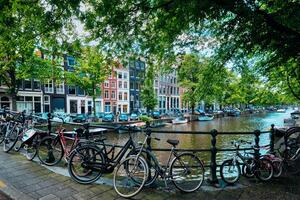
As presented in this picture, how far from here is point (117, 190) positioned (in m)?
3.68

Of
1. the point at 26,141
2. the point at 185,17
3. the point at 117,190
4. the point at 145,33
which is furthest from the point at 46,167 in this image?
the point at 185,17

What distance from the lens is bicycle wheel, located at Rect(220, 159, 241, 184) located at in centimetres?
438

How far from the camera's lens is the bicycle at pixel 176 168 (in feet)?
12.8

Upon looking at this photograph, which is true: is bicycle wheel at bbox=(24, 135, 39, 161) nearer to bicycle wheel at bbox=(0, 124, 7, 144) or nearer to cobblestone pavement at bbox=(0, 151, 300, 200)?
cobblestone pavement at bbox=(0, 151, 300, 200)

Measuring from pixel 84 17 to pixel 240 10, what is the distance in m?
3.07

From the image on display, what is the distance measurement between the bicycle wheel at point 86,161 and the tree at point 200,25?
265 centimetres

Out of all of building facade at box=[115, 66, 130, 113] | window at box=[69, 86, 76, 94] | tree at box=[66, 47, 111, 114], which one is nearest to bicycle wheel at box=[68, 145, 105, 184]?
tree at box=[66, 47, 111, 114]

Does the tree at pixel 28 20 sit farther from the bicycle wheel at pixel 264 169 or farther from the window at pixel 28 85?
the window at pixel 28 85

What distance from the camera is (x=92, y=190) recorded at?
148 inches

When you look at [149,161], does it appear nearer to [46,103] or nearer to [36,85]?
[36,85]

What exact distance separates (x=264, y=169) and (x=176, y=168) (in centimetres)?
205

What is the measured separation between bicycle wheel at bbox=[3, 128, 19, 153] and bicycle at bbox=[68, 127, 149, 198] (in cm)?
317

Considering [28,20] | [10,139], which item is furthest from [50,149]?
[28,20]

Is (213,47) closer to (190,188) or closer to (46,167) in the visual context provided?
(190,188)
